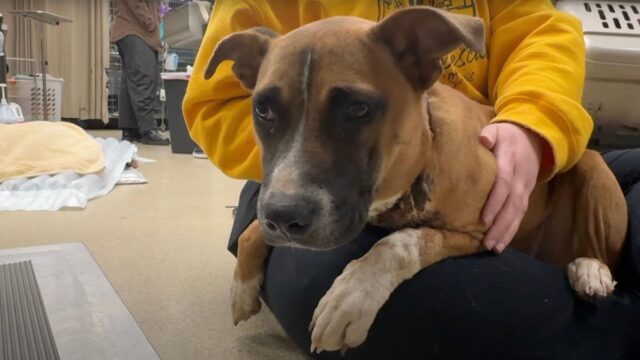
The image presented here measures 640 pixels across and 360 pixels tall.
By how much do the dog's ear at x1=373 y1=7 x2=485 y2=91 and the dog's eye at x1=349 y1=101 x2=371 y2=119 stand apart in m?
0.12

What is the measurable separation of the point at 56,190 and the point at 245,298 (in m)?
1.63

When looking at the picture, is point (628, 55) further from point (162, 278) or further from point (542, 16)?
point (162, 278)

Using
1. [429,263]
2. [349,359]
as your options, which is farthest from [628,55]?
[349,359]

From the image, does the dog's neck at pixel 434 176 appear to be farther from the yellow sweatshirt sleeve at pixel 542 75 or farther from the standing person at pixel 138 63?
the standing person at pixel 138 63

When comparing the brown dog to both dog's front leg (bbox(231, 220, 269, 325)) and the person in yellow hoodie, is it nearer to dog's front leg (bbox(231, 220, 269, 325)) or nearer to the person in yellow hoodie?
the person in yellow hoodie

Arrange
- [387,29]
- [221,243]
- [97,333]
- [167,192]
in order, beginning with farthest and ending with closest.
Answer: [167,192] < [221,243] < [97,333] < [387,29]

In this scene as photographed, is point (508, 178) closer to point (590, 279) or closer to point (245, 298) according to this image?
point (590, 279)

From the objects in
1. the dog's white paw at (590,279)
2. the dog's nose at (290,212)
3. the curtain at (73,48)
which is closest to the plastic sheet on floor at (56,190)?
the dog's nose at (290,212)

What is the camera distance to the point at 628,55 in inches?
58.3

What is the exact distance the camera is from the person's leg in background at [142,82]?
4484 mm

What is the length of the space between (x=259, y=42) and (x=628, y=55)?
1.08m

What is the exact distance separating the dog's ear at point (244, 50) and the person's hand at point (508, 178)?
41 cm

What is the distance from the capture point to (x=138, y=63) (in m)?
4.51

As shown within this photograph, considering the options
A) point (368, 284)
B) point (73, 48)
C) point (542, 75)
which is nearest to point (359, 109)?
point (368, 284)
